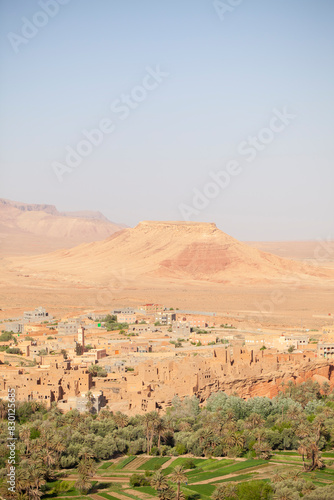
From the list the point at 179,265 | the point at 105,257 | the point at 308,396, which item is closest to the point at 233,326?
the point at 308,396

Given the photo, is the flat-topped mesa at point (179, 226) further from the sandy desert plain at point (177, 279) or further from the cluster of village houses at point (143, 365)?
the cluster of village houses at point (143, 365)

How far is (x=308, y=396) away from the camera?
36.8 metres

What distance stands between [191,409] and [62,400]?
5.98 m

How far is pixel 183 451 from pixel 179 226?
100699mm

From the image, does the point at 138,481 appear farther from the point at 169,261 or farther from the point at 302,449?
the point at 169,261

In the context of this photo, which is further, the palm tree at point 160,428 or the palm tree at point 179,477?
the palm tree at point 160,428

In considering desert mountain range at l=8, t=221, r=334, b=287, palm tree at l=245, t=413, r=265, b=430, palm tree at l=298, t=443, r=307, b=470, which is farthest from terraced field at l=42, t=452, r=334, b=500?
desert mountain range at l=8, t=221, r=334, b=287

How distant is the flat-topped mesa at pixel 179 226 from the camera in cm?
12769

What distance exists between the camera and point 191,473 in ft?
89.9

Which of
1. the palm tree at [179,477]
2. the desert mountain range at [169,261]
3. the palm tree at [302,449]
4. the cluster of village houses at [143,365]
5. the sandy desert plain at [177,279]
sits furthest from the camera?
the desert mountain range at [169,261]

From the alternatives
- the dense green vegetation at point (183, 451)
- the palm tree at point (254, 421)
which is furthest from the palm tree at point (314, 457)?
the palm tree at point (254, 421)

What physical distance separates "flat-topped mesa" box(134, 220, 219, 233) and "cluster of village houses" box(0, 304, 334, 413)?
227ft

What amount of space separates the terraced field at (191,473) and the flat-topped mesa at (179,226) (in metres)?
98.4

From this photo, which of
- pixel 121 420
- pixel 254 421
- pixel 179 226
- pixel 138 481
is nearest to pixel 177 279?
pixel 179 226
